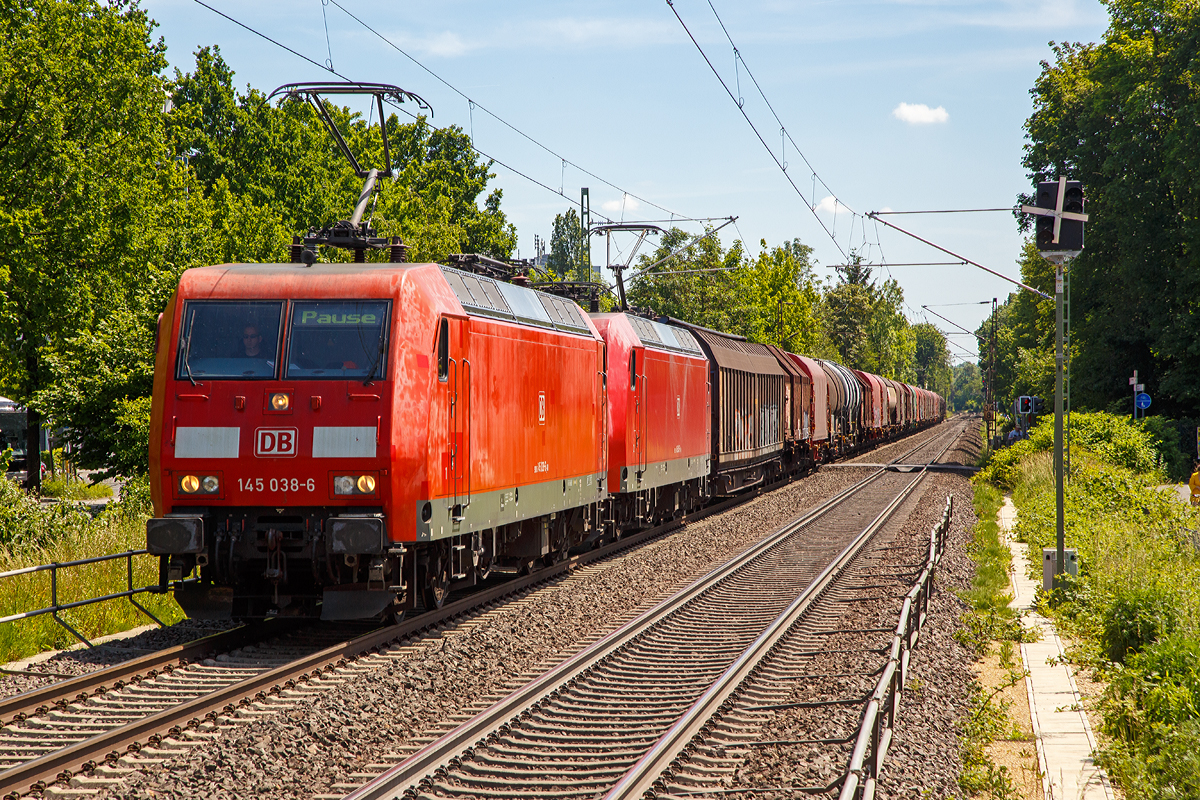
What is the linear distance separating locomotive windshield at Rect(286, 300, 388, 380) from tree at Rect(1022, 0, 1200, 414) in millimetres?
33844

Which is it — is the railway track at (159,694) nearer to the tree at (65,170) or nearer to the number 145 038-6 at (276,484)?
the number 145 038-6 at (276,484)

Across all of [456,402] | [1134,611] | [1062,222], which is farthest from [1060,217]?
[456,402]

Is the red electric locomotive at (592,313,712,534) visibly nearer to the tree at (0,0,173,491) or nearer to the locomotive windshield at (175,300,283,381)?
the locomotive windshield at (175,300,283,381)

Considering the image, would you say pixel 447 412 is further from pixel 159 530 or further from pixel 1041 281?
pixel 1041 281

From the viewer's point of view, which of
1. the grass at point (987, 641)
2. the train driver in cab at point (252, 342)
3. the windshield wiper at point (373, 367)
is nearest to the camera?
the grass at point (987, 641)

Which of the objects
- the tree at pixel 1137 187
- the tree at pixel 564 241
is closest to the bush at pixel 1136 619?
the tree at pixel 1137 187

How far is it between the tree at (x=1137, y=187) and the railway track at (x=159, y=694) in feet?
114

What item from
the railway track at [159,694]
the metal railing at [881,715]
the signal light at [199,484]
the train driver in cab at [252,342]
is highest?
the train driver in cab at [252,342]

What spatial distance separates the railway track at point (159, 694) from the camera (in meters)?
7.04

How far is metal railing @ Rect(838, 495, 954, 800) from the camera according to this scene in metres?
6.09

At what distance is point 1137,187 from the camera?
39938 mm

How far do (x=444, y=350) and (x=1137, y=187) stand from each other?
36.5 m

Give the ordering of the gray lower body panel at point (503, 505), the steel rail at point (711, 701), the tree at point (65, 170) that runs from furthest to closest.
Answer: the tree at point (65, 170)
the gray lower body panel at point (503, 505)
the steel rail at point (711, 701)

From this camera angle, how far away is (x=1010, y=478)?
3131cm
